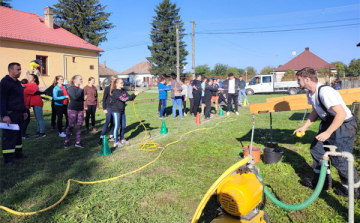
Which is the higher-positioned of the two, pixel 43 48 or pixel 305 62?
pixel 305 62

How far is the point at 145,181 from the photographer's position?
4.39 m

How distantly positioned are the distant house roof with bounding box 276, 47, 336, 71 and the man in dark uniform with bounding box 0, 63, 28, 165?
4610cm

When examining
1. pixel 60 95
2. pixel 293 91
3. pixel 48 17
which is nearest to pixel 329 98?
pixel 60 95

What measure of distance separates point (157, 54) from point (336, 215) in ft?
169

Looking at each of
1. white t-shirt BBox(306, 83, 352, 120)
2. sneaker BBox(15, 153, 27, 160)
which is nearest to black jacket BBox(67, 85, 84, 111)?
sneaker BBox(15, 153, 27, 160)

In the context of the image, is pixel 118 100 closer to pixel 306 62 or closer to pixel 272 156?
pixel 272 156

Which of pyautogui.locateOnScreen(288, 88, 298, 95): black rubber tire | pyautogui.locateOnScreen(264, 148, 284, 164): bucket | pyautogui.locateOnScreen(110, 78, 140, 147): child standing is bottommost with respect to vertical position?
pyautogui.locateOnScreen(264, 148, 284, 164): bucket

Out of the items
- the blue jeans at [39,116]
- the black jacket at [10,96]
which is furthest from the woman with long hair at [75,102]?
the blue jeans at [39,116]

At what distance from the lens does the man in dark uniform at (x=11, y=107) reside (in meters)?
5.11

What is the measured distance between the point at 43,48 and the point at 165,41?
31.4 metres

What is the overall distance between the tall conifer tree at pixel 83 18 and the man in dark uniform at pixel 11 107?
129 ft

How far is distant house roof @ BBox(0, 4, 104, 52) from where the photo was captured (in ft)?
75.2

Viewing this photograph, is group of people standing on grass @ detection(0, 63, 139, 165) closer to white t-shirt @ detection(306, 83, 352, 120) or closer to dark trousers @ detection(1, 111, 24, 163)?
dark trousers @ detection(1, 111, 24, 163)

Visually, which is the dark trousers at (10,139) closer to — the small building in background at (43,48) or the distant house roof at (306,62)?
the small building in background at (43,48)
